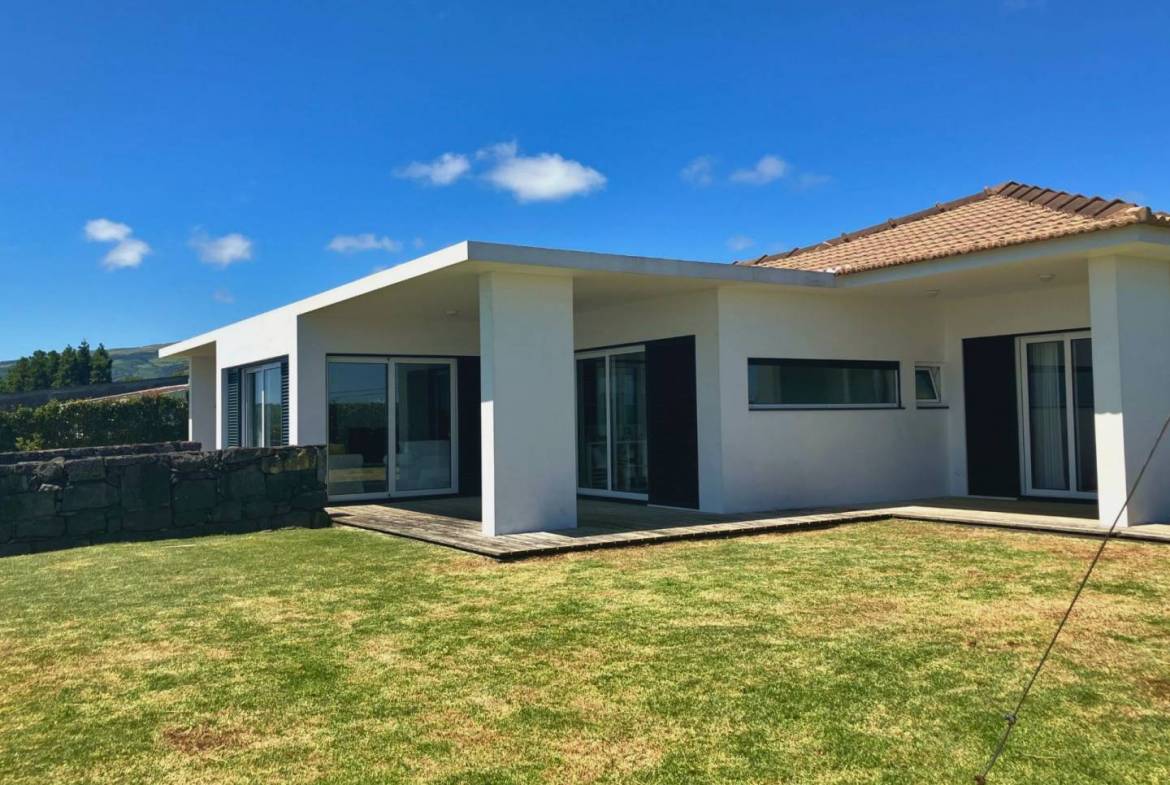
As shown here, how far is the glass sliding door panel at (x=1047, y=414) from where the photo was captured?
11180 millimetres

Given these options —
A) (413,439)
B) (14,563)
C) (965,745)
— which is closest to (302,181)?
(413,439)

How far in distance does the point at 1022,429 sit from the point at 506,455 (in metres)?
7.11

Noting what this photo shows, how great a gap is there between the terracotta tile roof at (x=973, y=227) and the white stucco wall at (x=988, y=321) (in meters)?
1.20

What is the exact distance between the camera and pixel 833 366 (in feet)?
38.1

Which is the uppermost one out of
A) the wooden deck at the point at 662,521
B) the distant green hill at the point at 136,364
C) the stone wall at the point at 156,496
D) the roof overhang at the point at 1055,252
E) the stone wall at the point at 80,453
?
the distant green hill at the point at 136,364

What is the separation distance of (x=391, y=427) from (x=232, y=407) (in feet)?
13.4

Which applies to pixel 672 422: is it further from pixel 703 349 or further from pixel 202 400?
pixel 202 400

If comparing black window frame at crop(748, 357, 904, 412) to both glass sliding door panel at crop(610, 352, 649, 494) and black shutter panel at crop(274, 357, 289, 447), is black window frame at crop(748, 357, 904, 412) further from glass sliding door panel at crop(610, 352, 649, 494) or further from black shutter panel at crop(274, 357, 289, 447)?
black shutter panel at crop(274, 357, 289, 447)

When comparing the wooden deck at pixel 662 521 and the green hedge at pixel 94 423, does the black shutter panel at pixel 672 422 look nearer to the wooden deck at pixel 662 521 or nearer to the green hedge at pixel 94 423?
the wooden deck at pixel 662 521

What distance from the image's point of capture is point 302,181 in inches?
952

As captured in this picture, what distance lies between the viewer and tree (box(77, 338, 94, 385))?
51.6m

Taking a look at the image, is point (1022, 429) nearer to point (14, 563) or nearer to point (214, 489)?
point (214, 489)

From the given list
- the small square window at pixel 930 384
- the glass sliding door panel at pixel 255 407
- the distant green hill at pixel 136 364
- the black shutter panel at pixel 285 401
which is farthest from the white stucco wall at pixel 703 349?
the distant green hill at pixel 136 364

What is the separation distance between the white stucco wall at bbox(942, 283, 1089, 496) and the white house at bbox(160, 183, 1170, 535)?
3 cm
